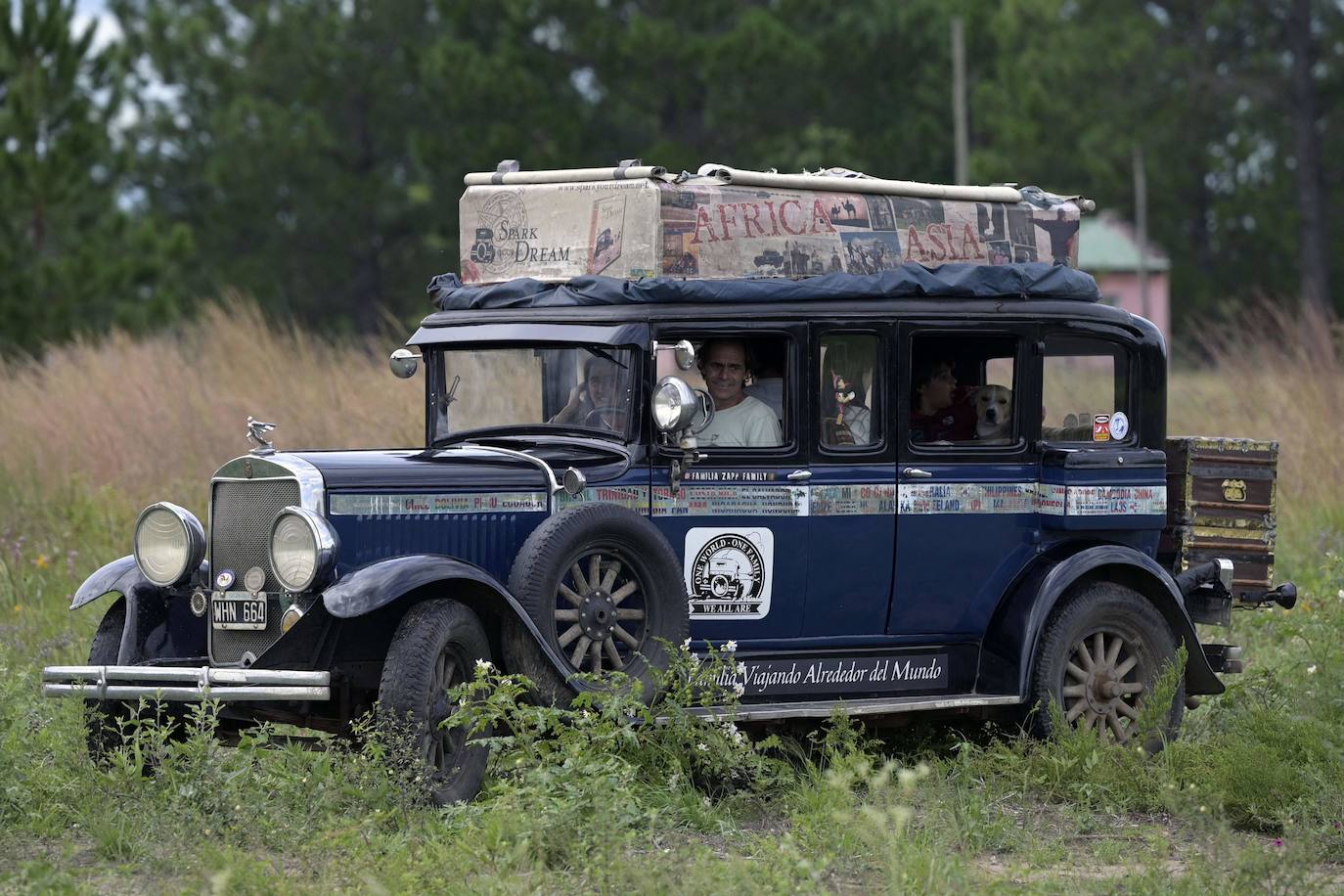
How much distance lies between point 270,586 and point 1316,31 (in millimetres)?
32313

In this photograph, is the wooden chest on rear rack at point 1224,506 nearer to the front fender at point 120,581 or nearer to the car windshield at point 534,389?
the car windshield at point 534,389

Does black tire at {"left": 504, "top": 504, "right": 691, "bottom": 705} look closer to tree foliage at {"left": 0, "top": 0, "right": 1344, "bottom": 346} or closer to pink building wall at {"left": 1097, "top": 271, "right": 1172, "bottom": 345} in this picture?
tree foliage at {"left": 0, "top": 0, "right": 1344, "bottom": 346}

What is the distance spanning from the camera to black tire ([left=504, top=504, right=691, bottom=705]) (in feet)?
23.2

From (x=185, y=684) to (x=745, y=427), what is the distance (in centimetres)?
248

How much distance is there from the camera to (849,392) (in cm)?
811

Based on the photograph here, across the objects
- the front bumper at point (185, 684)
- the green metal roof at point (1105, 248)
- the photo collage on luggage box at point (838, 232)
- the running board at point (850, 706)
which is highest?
the green metal roof at point (1105, 248)

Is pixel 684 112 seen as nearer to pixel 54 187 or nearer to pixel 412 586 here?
pixel 54 187

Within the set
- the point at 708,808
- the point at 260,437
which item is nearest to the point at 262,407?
the point at 260,437

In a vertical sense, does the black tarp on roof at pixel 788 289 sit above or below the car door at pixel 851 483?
above

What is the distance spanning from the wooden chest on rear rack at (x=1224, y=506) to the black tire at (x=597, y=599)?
2860mm

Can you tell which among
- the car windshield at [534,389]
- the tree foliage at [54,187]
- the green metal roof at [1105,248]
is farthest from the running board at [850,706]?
the green metal roof at [1105,248]

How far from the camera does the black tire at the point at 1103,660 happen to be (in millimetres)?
8273

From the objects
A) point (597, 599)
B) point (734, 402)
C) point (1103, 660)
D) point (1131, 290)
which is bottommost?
point (1103, 660)

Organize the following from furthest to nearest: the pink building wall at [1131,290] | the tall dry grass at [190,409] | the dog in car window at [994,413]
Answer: the pink building wall at [1131,290]
the tall dry grass at [190,409]
the dog in car window at [994,413]
